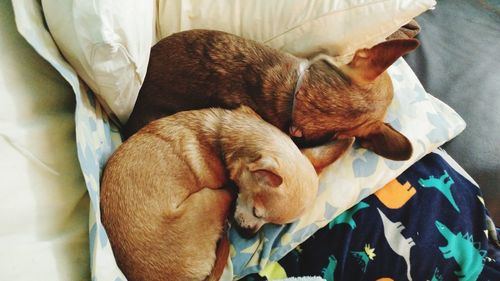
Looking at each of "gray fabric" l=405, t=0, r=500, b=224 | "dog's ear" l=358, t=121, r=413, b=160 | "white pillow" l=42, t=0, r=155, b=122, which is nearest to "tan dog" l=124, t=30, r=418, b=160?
"dog's ear" l=358, t=121, r=413, b=160

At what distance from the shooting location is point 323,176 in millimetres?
1278

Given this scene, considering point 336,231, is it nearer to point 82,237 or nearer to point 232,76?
point 232,76

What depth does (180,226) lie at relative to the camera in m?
1.11

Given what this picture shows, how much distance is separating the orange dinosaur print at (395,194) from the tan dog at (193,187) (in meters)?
0.24

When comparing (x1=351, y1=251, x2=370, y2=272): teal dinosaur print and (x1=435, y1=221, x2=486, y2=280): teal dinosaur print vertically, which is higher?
(x1=435, y1=221, x2=486, y2=280): teal dinosaur print

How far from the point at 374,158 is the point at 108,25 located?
0.84 m

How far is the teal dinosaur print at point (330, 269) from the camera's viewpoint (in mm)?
1224

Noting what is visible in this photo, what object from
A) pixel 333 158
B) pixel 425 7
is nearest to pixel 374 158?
pixel 333 158

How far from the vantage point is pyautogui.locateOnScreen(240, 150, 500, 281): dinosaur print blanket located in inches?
47.7

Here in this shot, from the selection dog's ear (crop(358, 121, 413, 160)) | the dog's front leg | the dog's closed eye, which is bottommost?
the dog's closed eye

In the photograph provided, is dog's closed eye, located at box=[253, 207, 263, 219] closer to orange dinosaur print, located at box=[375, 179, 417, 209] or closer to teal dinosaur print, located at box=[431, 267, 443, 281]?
orange dinosaur print, located at box=[375, 179, 417, 209]

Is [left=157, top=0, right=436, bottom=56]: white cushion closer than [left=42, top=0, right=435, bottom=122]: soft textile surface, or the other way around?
[left=42, top=0, right=435, bottom=122]: soft textile surface

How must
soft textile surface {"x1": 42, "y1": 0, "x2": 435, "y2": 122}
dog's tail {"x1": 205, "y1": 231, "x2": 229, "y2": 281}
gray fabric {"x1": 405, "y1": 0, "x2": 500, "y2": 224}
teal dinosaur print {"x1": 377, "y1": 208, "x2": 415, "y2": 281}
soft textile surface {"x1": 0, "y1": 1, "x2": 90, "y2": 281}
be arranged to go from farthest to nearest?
gray fabric {"x1": 405, "y1": 0, "x2": 500, "y2": 224} → teal dinosaur print {"x1": 377, "y1": 208, "x2": 415, "y2": 281} → dog's tail {"x1": 205, "y1": 231, "x2": 229, "y2": 281} → soft textile surface {"x1": 42, "y1": 0, "x2": 435, "y2": 122} → soft textile surface {"x1": 0, "y1": 1, "x2": 90, "y2": 281}

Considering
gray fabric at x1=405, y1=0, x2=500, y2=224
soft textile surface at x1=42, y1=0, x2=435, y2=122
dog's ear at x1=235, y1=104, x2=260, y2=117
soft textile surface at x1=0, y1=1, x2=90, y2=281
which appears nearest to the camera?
soft textile surface at x1=0, y1=1, x2=90, y2=281
